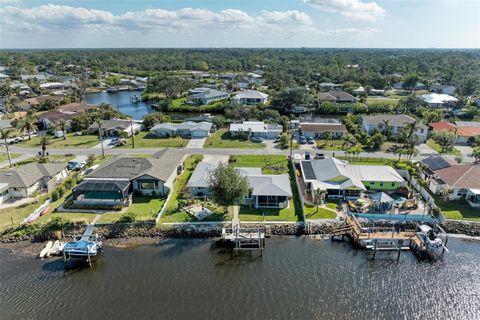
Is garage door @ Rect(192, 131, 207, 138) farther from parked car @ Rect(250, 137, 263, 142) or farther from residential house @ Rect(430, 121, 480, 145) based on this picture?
residential house @ Rect(430, 121, 480, 145)

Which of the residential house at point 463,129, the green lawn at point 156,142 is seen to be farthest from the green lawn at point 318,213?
the residential house at point 463,129

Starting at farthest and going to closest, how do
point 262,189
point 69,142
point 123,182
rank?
point 69,142 → point 123,182 → point 262,189

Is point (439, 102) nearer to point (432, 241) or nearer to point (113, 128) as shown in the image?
point (432, 241)

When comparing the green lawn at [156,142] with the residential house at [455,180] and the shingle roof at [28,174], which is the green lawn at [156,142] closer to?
the shingle roof at [28,174]

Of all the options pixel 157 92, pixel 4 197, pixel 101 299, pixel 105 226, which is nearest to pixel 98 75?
pixel 157 92

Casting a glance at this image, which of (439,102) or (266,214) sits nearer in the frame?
(266,214)

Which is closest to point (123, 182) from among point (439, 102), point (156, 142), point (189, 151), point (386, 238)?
point (189, 151)

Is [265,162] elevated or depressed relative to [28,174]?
depressed
